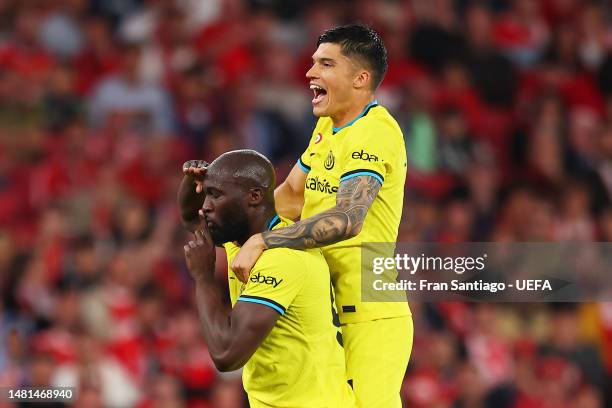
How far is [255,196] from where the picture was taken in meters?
4.73

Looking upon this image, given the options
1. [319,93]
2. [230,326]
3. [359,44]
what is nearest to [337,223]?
[230,326]

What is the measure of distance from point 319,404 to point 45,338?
435 centimetres

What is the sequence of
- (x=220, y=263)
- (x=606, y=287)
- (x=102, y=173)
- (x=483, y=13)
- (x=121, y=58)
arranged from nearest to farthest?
(x=606, y=287)
(x=220, y=263)
(x=102, y=173)
(x=121, y=58)
(x=483, y=13)

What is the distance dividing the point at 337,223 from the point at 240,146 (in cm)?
571

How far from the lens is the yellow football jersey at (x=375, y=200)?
17.3 feet

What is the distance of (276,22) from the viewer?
465 inches

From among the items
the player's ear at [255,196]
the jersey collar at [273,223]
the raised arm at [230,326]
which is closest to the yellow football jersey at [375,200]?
the jersey collar at [273,223]

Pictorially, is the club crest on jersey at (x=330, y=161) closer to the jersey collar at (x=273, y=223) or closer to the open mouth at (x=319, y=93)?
the open mouth at (x=319, y=93)

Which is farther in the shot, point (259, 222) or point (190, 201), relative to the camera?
point (190, 201)

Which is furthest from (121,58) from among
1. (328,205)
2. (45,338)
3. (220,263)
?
(328,205)

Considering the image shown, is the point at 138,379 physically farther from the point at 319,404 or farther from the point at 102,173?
the point at 319,404

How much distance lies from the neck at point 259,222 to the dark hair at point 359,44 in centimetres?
99

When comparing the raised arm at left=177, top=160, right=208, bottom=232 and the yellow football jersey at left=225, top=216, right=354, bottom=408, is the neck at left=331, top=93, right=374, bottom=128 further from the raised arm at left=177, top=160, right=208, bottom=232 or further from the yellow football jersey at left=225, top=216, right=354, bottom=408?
the yellow football jersey at left=225, top=216, right=354, bottom=408

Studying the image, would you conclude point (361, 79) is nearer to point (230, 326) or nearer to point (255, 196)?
point (255, 196)
